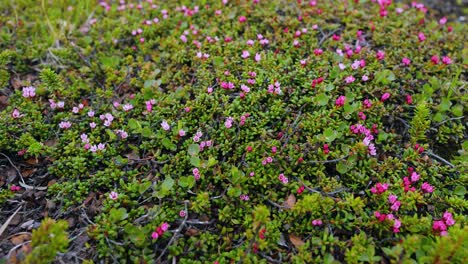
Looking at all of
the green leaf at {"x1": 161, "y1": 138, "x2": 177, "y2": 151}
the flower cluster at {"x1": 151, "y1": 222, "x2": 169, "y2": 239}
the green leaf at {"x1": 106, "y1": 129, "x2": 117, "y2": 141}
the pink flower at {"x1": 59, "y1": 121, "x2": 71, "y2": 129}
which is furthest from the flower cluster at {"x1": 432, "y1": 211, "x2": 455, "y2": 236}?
the pink flower at {"x1": 59, "y1": 121, "x2": 71, "y2": 129}

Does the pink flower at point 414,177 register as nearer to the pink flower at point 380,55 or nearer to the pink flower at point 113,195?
the pink flower at point 380,55

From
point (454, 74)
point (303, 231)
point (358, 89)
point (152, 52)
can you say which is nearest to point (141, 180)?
point (303, 231)

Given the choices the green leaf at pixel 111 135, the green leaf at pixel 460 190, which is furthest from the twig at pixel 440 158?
the green leaf at pixel 111 135

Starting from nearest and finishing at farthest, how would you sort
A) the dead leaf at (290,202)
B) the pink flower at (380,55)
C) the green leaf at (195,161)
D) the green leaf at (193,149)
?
the dead leaf at (290,202) < the green leaf at (195,161) < the green leaf at (193,149) < the pink flower at (380,55)

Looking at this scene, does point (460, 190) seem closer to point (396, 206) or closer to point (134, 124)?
point (396, 206)

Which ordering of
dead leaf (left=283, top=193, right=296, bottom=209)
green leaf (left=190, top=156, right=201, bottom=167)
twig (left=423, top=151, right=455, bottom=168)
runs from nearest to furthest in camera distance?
dead leaf (left=283, top=193, right=296, bottom=209) → green leaf (left=190, top=156, right=201, bottom=167) → twig (left=423, top=151, right=455, bottom=168)

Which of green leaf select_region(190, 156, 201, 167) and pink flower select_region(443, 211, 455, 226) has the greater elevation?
pink flower select_region(443, 211, 455, 226)

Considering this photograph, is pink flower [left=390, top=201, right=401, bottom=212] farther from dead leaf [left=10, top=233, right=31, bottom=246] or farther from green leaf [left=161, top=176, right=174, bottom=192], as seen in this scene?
dead leaf [left=10, top=233, right=31, bottom=246]
